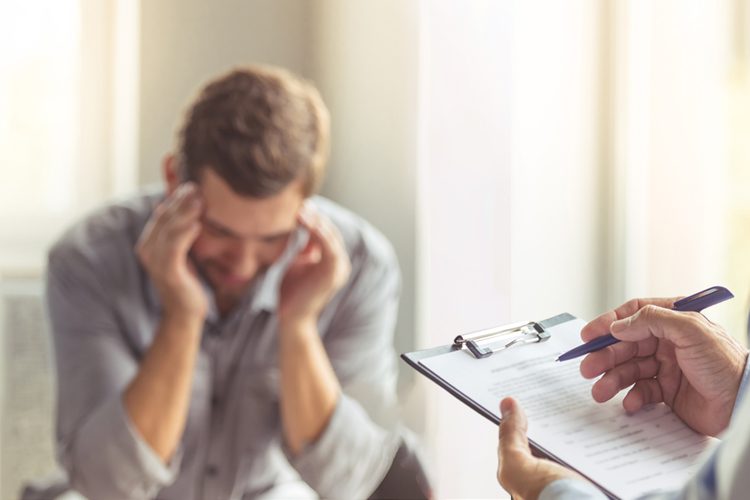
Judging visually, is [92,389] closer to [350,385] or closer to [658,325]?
A: [350,385]

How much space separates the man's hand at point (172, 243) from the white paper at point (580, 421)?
Result: 249 mm

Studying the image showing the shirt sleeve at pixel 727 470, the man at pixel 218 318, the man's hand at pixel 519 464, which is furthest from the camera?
the man at pixel 218 318

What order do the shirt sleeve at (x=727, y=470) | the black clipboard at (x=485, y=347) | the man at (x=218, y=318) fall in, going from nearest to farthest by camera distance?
the shirt sleeve at (x=727, y=470)
the black clipboard at (x=485, y=347)
the man at (x=218, y=318)

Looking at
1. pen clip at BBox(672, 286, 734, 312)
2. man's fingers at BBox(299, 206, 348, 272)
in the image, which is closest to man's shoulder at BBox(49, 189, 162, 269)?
man's fingers at BBox(299, 206, 348, 272)

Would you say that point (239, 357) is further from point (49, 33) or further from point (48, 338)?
point (49, 33)

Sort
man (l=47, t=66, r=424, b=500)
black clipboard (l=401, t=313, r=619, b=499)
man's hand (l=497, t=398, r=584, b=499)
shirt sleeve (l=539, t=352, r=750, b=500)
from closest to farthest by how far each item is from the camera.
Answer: shirt sleeve (l=539, t=352, r=750, b=500) < man's hand (l=497, t=398, r=584, b=499) < black clipboard (l=401, t=313, r=619, b=499) < man (l=47, t=66, r=424, b=500)

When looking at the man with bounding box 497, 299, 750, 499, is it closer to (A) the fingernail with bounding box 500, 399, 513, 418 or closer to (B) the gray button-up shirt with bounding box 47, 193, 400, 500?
(A) the fingernail with bounding box 500, 399, 513, 418

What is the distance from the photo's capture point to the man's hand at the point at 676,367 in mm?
808

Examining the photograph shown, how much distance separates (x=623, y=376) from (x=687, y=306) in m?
0.09

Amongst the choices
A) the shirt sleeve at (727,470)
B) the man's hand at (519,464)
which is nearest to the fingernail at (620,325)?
the man's hand at (519,464)

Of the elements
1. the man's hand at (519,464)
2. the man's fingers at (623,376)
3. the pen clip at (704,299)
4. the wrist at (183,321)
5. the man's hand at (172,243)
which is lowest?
the man's hand at (519,464)

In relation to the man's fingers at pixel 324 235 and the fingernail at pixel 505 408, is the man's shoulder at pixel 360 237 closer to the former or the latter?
the man's fingers at pixel 324 235

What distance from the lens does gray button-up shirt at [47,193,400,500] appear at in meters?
0.85

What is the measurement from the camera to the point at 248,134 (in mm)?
864
